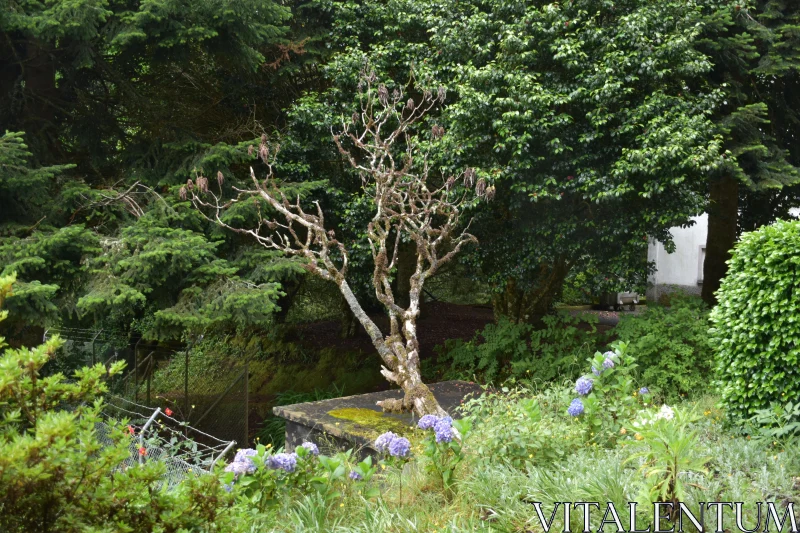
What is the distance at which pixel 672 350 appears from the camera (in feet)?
26.2

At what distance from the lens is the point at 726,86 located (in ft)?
30.1

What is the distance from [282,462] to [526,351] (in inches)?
264

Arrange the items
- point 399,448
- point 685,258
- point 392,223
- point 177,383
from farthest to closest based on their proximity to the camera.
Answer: point 685,258 < point 177,383 < point 392,223 < point 399,448

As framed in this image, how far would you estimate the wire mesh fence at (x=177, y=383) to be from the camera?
342 inches

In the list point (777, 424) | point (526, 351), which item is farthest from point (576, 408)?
point (526, 351)

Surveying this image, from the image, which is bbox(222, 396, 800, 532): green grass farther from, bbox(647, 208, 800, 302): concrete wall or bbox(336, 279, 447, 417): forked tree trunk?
bbox(647, 208, 800, 302): concrete wall

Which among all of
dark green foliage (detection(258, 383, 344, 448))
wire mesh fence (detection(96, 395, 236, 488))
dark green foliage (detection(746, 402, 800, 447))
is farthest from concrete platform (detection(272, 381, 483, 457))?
dark green foliage (detection(746, 402, 800, 447))

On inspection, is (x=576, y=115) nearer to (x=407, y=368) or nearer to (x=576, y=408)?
(x=407, y=368)

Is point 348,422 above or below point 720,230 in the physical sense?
below

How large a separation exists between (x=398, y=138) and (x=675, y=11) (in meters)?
4.13

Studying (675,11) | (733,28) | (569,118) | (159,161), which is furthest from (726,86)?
(159,161)

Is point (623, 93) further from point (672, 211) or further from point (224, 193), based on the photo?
point (224, 193)

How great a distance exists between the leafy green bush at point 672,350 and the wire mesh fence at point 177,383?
501 centimetres

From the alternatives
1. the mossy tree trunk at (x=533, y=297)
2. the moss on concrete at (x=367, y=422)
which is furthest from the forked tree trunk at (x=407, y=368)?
the mossy tree trunk at (x=533, y=297)
